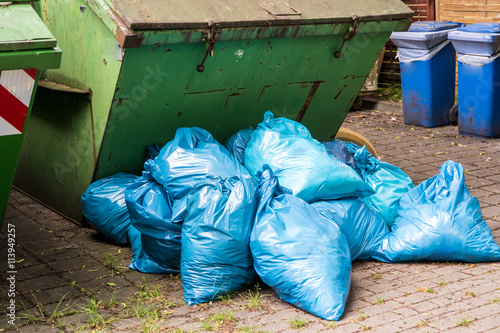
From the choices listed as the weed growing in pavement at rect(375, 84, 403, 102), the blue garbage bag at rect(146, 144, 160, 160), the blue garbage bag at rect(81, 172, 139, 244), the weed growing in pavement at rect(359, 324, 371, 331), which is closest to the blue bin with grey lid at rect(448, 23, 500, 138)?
the weed growing in pavement at rect(375, 84, 403, 102)

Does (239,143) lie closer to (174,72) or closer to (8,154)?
(174,72)

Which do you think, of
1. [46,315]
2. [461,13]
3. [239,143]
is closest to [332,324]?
[46,315]

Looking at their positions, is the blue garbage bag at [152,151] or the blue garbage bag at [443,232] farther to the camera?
the blue garbage bag at [152,151]

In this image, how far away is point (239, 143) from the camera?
3.96 meters

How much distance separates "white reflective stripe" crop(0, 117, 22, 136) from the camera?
2.72 meters

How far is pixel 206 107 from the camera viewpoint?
12.9ft

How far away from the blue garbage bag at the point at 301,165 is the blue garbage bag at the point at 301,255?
8.8 inches

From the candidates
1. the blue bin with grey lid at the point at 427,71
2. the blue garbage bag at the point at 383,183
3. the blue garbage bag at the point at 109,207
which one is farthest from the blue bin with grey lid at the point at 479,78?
the blue garbage bag at the point at 109,207

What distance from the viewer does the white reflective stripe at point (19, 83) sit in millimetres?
2637

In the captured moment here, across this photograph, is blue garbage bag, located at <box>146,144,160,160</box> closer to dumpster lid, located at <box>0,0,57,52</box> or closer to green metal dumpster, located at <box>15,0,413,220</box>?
green metal dumpster, located at <box>15,0,413,220</box>

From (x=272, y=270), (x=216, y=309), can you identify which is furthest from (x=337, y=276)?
(x=216, y=309)

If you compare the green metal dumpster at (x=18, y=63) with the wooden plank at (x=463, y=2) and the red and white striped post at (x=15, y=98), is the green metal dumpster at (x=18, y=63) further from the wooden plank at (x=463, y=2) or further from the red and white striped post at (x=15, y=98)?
the wooden plank at (x=463, y=2)

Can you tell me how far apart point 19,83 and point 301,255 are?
142 centimetres

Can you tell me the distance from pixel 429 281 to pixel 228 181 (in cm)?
110
